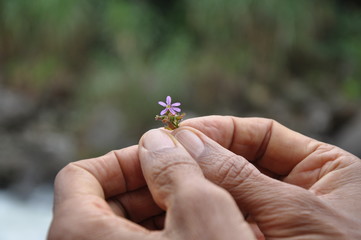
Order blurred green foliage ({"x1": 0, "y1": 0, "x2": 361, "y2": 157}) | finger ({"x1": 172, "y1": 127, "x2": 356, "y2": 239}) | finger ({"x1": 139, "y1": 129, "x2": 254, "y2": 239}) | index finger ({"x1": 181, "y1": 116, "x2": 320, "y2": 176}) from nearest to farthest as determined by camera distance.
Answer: finger ({"x1": 139, "y1": 129, "x2": 254, "y2": 239}) → finger ({"x1": 172, "y1": 127, "x2": 356, "y2": 239}) → index finger ({"x1": 181, "y1": 116, "x2": 320, "y2": 176}) → blurred green foliage ({"x1": 0, "y1": 0, "x2": 361, "y2": 157})

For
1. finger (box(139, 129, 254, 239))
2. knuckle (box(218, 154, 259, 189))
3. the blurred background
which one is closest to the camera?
finger (box(139, 129, 254, 239))

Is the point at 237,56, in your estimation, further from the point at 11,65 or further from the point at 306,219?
the point at 306,219

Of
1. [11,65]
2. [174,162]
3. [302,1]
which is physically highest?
[302,1]

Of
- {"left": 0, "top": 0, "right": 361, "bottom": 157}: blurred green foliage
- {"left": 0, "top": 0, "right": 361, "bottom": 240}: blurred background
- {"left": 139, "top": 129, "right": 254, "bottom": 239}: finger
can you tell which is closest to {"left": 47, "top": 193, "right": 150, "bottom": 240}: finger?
{"left": 139, "top": 129, "right": 254, "bottom": 239}: finger

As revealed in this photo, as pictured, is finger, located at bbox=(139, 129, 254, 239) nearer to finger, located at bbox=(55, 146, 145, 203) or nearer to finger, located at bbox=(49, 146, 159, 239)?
finger, located at bbox=(49, 146, 159, 239)

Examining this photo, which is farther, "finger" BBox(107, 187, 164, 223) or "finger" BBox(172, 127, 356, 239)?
"finger" BBox(107, 187, 164, 223)

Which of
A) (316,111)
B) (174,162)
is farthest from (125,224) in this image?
(316,111)

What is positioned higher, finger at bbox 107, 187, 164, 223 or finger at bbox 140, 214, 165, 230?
finger at bbox 107, 187, 164, 223
